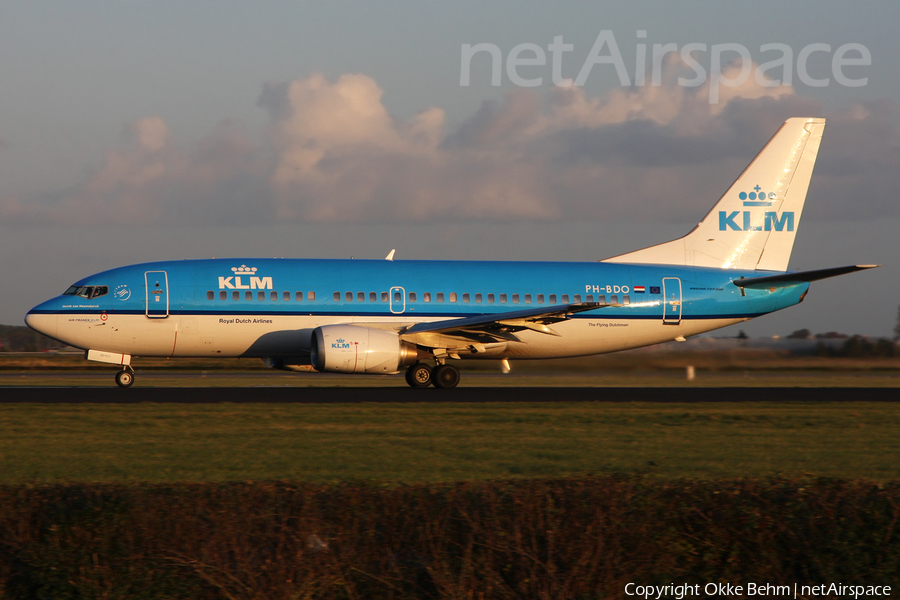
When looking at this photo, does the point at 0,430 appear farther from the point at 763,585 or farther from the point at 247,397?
the point at 763,585

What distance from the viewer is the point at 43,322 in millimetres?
25641

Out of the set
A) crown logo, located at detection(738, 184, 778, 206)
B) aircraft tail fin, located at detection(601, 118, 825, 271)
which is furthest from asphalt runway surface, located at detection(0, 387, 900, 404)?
crown logo, located at detection(738, 184, 778, 206)

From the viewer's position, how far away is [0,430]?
15.0m

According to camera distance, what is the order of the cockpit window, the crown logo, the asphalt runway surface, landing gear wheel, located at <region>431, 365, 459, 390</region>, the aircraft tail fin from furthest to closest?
the crown logo < the aircraft tail fin < landing gear wheel, located at <region>431, 365, 459, 390</region> < the cockpit window < the asphalt runway surface

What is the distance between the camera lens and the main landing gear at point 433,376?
87.6 ft

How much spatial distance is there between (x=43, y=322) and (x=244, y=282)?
5802mm

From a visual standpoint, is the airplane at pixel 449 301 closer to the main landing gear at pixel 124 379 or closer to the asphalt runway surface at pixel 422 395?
the main landing gear at pixel 124 379

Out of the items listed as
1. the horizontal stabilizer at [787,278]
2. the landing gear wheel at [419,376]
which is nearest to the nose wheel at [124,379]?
the landing gear wheel at [419,376]

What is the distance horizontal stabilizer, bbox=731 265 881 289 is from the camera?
86.4 feet

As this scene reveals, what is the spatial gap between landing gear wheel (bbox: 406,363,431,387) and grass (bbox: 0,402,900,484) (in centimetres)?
664

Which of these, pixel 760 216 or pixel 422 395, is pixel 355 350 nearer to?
pixel 422 395

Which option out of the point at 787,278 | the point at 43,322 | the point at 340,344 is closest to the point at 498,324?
the point at 340,344

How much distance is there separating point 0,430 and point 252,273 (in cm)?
1220

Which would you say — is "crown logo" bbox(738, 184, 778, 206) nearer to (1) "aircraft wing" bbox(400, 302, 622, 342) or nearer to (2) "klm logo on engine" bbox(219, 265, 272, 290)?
(1) "aircraft wing" bbox(400, 302, 622, 342)
